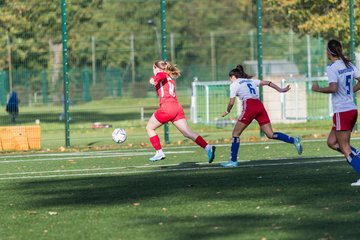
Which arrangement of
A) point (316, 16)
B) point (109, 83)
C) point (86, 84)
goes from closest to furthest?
point (316, 16) → point (109, 83) → point (86, 84)

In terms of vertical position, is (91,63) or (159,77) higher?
(91,63)

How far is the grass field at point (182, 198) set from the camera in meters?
11.5

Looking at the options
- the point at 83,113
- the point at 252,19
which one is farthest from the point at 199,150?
the point at 252,19

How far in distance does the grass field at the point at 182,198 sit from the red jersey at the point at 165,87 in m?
1.16

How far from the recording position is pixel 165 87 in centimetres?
1964

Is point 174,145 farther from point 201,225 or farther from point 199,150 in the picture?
point 201,225

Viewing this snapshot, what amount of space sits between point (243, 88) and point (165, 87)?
1326 millimetres

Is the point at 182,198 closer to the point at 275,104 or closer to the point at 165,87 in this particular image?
the point at 165,87

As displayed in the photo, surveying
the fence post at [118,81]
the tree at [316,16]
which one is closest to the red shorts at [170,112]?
the tree at [316,16]

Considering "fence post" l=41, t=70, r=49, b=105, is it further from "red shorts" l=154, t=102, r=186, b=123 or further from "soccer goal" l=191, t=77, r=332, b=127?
"red shorts" l=154, t=102, r=186, b=123

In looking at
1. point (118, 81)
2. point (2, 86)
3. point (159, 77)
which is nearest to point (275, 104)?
point (2, 86)

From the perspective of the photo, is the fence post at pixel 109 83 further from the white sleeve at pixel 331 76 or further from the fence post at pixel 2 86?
the white sleeve at pixel 331 76

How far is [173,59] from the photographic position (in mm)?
78000

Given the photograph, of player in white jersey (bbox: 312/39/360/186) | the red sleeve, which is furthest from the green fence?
player in white jersey (bbox: 312/39/360/186)
